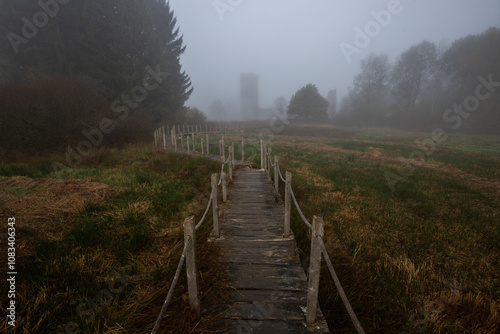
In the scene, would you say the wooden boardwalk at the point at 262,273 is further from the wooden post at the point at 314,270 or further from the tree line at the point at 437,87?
the tree line at the point at 437,87

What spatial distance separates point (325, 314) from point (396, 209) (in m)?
5.68

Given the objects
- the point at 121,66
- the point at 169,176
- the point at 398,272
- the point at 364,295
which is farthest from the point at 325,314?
the point at 121,66

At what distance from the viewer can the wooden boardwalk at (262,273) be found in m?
2.68

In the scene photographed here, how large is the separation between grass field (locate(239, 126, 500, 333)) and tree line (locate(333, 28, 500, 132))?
36.6 meters

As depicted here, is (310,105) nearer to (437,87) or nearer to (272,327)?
(437,87)

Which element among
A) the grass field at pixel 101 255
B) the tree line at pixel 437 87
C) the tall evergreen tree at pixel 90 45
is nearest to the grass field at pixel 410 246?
the grass field at pixel 101 255

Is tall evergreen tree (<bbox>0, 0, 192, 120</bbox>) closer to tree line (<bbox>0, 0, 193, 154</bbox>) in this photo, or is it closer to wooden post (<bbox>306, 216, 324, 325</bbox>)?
tree line (<bbox>0, 0, 193, 154</bbox>)

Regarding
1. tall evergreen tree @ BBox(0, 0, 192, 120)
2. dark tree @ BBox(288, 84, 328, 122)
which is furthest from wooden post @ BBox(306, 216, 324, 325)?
dark tree @ BBox(288, 84, 328, 122)

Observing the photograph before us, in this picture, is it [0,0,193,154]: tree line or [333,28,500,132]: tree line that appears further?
[333,28,500,132]: tree line

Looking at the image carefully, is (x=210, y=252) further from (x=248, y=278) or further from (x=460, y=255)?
(x=460, y=255)

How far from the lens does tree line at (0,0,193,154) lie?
12797mm

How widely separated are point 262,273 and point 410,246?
395 centimetres

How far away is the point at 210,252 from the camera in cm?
406

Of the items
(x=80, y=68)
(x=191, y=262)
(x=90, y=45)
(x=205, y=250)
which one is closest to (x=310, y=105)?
(x=90, y=45)
